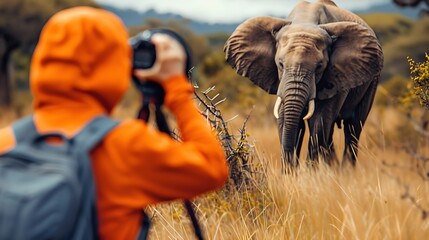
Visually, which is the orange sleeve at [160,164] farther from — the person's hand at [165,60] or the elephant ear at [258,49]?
the elephant ear at [258,49]

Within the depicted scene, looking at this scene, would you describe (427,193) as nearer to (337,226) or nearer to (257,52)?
(337,226)

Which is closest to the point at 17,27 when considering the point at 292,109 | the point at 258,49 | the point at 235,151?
the point at 258,49

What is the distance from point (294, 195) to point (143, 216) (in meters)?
2.13

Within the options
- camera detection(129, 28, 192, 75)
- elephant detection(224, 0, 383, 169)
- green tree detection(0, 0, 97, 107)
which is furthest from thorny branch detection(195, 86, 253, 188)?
green tree detection(0, 0, 97, 107)

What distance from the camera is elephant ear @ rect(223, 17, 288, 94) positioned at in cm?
739

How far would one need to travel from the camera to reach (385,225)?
10.5ft

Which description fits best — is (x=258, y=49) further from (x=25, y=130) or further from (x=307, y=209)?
(x=25, y=130)

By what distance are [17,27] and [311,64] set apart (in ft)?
61.6

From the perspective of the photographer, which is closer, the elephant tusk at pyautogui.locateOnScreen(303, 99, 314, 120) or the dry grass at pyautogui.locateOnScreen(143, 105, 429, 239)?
the dry grass at pyautogui.locateOnScreen(143, 105, 429, 239)

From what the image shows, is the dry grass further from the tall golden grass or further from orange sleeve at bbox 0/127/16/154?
orange sleeve at bbox 0/127/16/154

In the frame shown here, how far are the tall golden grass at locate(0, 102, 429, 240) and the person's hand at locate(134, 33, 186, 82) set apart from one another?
103 centimetres

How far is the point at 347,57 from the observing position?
23.4 feet

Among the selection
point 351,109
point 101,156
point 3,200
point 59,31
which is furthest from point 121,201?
point 351,109

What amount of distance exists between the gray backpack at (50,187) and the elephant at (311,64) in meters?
4.21
